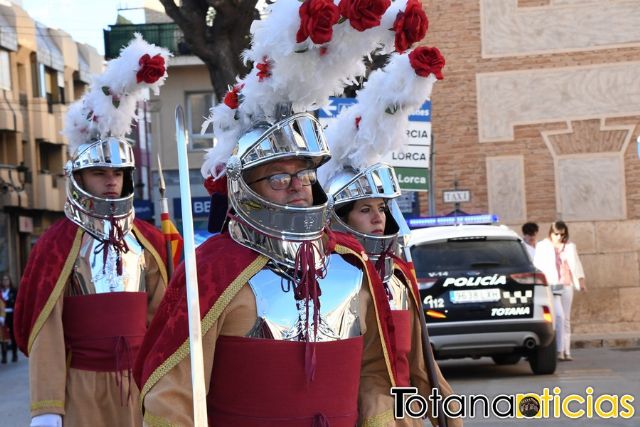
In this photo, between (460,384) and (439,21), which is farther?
(439,21)

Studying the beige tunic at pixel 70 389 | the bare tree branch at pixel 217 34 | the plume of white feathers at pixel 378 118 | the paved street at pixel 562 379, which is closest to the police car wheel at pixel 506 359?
the paved street at pixel 562 379

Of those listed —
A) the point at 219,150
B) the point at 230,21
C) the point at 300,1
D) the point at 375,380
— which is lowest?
the point at 375,380

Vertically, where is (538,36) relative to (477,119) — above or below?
above

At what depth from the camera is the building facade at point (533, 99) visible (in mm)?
22609

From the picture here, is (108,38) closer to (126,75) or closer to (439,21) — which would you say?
(439,21)

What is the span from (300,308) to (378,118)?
2.18m

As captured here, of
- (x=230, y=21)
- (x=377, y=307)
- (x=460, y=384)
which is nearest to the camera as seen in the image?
(x=377, y=307)

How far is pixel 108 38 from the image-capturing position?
40.7 m

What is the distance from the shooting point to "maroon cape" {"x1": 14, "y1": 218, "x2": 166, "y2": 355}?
6523 mm

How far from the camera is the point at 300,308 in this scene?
13.9 feet

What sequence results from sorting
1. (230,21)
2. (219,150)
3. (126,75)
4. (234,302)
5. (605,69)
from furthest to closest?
(605,69) → (230,21) → (126,75) → (219,150) → (234,302)

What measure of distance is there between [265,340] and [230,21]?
39.7 feet

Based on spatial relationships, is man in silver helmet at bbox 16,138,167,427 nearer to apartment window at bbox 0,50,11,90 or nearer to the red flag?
the red flag

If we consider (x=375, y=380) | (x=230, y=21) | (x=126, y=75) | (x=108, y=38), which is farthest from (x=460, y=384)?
(x=108, y=38)
